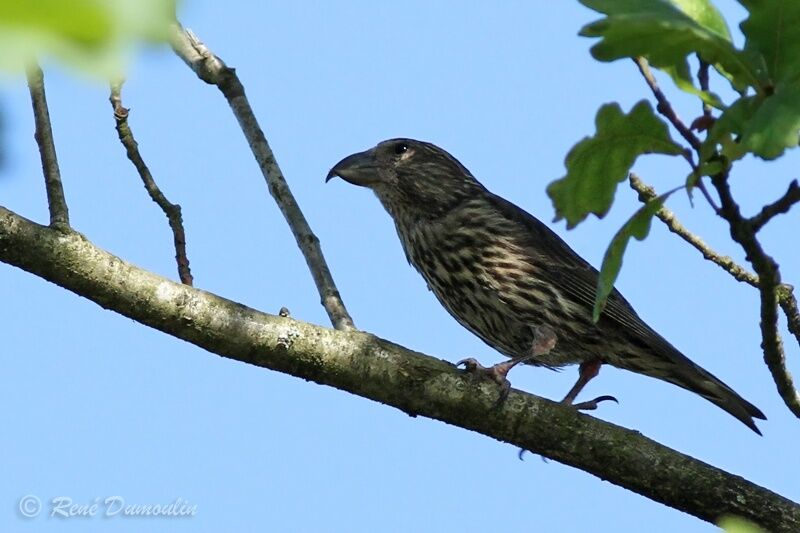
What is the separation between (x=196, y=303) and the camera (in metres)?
3.25

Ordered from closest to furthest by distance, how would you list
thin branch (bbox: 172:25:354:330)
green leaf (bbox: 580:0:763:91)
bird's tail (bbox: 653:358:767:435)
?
1. green leaf (bbox: 580:0:763:91)
2. thin branch (bbox: 172:25:354:330)
3. bird's tail (bbox: 653:358:767:435)

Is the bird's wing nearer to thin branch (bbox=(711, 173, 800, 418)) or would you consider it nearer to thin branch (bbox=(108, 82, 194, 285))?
thin branch (bbox=(711, 173, 800, 418))

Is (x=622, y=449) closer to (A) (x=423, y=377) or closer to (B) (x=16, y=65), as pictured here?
(A) (x=423, y=377)

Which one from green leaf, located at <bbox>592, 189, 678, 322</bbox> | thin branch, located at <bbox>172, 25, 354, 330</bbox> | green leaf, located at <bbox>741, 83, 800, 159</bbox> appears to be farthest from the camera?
thin branch, located at <bbox>172, 25, 354, 330</bbox>

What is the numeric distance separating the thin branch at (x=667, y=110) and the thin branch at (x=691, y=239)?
5.21 ft

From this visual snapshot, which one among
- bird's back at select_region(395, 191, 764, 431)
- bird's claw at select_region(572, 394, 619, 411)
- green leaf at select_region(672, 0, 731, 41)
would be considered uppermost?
bird's back at select_region(395, 191, 764, 431)

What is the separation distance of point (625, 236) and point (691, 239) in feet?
6.81

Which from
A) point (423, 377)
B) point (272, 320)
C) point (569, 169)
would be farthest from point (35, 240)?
point (569, 169)

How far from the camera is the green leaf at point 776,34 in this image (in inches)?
73.1

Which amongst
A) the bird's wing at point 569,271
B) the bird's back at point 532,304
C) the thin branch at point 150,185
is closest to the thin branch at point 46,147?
the thin branch at point 150,185

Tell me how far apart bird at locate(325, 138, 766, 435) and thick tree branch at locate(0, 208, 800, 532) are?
1957 millimetres

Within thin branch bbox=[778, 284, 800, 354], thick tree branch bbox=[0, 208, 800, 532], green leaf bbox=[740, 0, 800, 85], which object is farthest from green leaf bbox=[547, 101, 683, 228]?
thin branch bbox=[778, 284, 800, 354]

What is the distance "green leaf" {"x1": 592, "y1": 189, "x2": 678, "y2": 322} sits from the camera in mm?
2227

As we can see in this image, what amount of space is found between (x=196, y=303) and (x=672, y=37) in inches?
78.6
